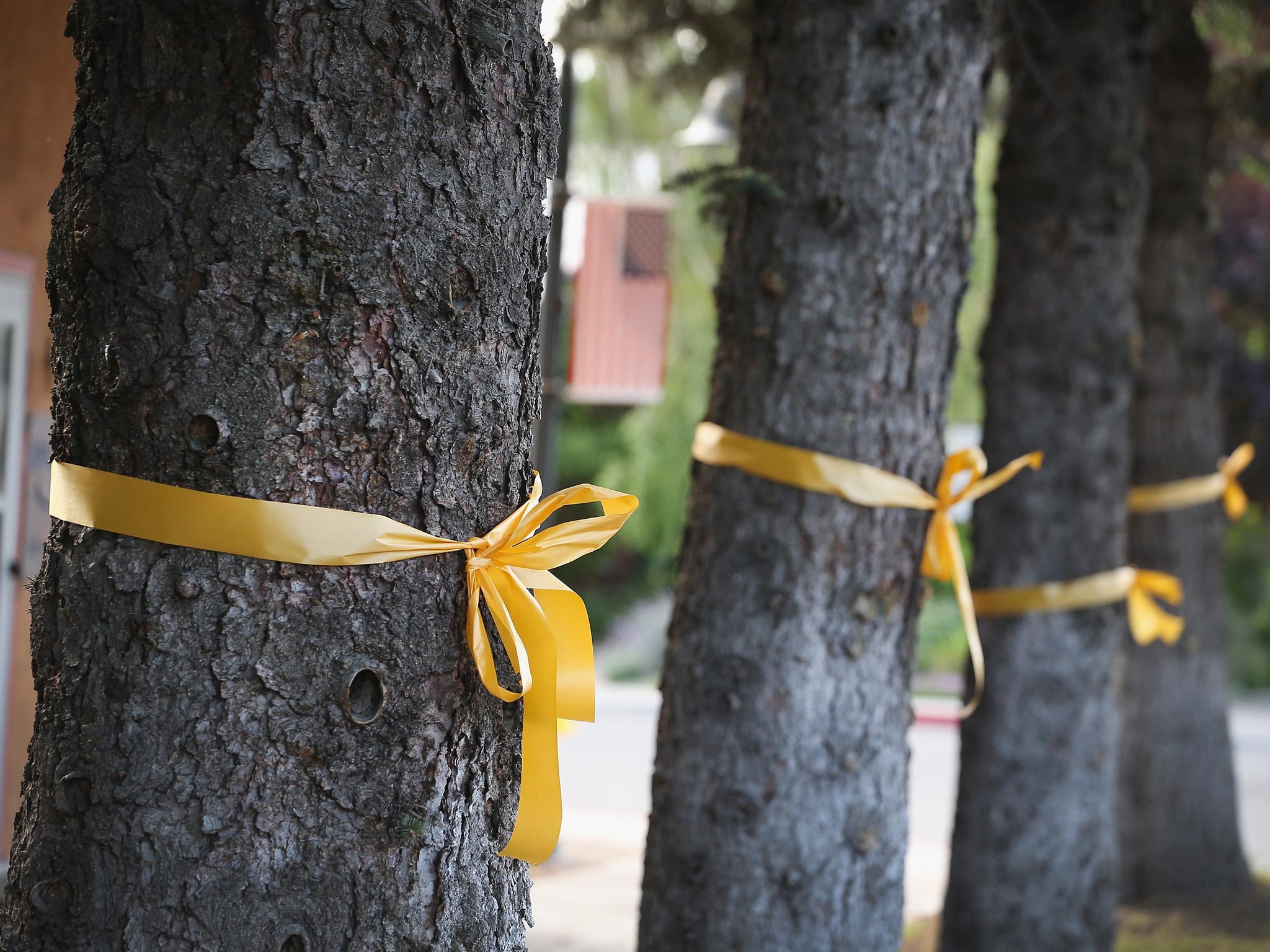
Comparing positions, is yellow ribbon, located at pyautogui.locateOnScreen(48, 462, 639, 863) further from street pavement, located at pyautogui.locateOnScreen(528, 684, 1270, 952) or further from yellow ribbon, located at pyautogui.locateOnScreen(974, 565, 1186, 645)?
yellow ribbon, located at pyautogui.locateOnScreen(974, 565, 1186, 645)

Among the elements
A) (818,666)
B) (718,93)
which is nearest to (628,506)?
(818,666)

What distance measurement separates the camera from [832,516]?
9.22 feet

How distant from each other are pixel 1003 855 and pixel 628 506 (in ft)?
11.0

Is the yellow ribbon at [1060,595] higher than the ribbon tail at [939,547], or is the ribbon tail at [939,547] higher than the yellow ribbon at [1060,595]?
the ribbon tail at [939,547]

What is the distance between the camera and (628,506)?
1.72 metres

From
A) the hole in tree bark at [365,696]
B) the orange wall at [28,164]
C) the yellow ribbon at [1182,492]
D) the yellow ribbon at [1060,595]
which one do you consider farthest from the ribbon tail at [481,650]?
the yellow ribbon at [1182,492]

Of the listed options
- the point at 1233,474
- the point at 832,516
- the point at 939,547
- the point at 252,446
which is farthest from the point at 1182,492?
the point at 252,446

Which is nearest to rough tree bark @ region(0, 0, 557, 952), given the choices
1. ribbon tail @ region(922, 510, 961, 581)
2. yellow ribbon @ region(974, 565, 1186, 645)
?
ribbon tail @ region(922, 510, 961, 581)

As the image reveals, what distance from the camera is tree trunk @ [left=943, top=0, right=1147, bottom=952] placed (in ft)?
14.6

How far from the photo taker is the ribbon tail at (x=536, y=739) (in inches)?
63.1

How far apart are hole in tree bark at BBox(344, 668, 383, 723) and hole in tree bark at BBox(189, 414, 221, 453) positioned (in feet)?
1.08

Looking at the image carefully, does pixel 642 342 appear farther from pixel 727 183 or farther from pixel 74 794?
pixel 74 794

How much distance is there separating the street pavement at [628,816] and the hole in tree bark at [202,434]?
0.80 meters

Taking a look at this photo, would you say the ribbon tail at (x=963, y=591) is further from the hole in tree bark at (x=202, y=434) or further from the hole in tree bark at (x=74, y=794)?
the hole in tree bark at (x=74, y=794)
